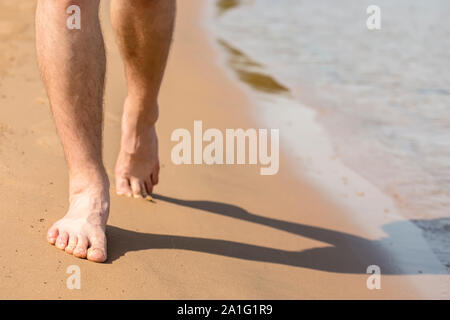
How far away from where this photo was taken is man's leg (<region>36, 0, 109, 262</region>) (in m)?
1.88

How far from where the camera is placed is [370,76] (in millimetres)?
4797

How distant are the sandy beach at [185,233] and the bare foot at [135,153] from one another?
0.20ft

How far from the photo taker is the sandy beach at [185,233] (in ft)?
6.11

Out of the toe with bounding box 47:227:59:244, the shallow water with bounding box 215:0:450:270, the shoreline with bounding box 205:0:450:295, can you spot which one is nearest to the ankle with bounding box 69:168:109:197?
the toe with bounding box 47:227:59:244

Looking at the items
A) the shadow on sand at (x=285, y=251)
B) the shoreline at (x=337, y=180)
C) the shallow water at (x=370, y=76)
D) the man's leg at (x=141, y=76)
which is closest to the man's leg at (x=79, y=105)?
the shadow on sand at (x=285, y=251)

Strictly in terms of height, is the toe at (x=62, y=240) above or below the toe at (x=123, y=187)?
below

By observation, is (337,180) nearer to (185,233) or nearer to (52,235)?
(185,233)

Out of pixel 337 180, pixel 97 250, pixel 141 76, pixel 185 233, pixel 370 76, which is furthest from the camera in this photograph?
pixel 370 76

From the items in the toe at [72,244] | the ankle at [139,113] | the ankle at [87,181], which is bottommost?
the toe at [72,244]

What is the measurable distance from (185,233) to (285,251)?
333mm

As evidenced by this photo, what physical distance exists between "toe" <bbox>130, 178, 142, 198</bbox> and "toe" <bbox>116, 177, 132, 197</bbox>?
0.06 feet

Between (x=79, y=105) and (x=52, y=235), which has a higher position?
(x=79, y=105)

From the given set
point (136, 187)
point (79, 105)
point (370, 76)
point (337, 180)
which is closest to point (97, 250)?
point (79, 105)

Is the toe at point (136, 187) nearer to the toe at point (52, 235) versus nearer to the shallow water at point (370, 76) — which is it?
the toe at point (52, 235)
